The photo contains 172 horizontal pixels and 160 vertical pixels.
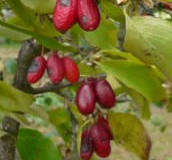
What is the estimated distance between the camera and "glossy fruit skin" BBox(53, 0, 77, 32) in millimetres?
1114

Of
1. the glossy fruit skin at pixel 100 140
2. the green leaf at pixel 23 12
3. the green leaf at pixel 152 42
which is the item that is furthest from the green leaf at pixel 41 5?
the glossy fruit skin at pixel 100 140

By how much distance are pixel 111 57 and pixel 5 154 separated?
1.38 ft

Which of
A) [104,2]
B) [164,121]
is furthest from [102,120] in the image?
[164,121]

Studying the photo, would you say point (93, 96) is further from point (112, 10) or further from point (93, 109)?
point (112, 10)

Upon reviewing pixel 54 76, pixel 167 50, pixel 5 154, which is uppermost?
pixel 167 50

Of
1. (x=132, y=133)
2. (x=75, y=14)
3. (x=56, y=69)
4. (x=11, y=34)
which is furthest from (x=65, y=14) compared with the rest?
(x=132, y=133)

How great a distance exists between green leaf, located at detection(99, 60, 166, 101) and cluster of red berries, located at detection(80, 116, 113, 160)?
25 centimetres

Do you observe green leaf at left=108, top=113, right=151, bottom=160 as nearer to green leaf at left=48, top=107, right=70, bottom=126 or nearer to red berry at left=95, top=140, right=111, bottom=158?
red berry at left=95, top=140, right=111, bottom=158

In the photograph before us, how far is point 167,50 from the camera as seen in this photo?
45.2 inches

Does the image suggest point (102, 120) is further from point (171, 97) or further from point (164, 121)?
point (164, 121)

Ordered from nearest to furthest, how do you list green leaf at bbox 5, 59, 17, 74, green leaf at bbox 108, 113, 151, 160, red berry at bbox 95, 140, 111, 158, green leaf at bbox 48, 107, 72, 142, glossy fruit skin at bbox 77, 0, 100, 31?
glossy fruit skin at bbox 77, 0, 100, 31
red berry at bbox 95, 140, 111, 158
green leaf at bbox 108, 113, 151, 160
green leaf at bbox 48, 107, 72, 142
green leaf at bbox 5, 59, 17, 74

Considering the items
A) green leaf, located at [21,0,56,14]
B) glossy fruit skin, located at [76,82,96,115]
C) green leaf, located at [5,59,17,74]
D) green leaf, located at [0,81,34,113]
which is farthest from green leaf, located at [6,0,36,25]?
green leaf, located at [5,59,17,74]

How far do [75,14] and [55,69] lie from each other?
41 centimetres

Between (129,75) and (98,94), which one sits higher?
(129,75)
